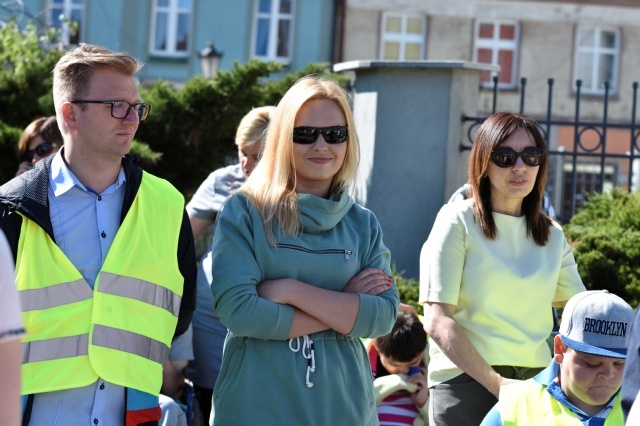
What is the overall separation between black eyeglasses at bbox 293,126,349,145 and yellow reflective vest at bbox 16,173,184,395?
0.58 m

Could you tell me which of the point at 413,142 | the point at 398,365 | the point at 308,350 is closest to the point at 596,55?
the point at 413,142

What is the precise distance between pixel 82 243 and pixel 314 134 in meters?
0.93

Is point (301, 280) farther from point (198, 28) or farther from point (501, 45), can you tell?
point (501, 45)

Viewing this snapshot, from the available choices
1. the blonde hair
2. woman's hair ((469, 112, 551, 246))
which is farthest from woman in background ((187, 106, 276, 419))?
the blonde hair

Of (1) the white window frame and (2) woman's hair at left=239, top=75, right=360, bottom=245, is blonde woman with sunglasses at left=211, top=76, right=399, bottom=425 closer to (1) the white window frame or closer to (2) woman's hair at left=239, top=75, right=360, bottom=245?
(2) woman's hair at left=239, top=75, right=360, bottom=245

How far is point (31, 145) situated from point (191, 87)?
2.55m

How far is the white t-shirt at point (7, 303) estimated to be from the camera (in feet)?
7.93

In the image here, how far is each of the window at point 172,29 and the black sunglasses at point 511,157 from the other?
24.4 m

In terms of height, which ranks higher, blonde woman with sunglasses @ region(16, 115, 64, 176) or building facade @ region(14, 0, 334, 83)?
building facade @ region(14, 0, 334, 83)

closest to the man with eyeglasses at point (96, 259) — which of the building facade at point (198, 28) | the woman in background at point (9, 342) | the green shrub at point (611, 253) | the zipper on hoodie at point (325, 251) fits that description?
the zipper on hoodie at point (325, 251)

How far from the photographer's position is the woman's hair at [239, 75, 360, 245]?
12.7ft

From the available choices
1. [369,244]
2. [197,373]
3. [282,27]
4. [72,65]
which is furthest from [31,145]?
[282,27]

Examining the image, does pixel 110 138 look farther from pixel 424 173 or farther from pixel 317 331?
pixel 424 173

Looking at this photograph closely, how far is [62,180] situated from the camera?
12.3 ft
